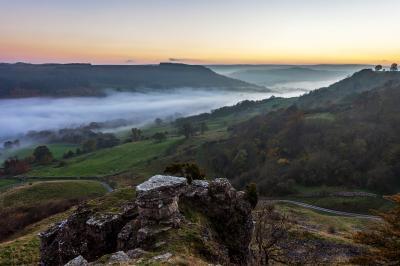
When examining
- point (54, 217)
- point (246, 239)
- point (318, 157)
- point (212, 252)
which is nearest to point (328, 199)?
point (318, 157)

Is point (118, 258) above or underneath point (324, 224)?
above

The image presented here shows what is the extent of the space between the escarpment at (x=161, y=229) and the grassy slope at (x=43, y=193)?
3072 inches

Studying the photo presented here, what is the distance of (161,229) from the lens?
102 feet

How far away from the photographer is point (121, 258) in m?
27.1

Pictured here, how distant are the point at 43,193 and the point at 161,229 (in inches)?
3941

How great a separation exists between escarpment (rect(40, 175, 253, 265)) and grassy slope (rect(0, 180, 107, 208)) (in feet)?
256

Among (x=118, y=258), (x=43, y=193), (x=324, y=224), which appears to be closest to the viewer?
(x=118, y=258)

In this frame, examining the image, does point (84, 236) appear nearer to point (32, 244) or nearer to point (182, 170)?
point (182, 170)

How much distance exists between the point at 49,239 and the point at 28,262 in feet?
51.4

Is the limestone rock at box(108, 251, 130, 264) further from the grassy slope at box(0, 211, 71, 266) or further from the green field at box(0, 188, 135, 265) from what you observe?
the grassy slope at box(0, 211, 71, 266)

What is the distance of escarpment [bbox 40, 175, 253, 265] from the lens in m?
29.4

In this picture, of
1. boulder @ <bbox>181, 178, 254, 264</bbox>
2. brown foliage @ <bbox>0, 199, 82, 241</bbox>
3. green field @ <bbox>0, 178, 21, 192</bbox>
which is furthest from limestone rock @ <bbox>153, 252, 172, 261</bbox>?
green field @ <bbox>0, 178, 21, 192</bbox>

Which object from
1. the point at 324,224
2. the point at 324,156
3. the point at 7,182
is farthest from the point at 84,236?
the point at 7,182

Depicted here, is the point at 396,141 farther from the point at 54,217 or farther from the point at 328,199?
the point at 54,217
